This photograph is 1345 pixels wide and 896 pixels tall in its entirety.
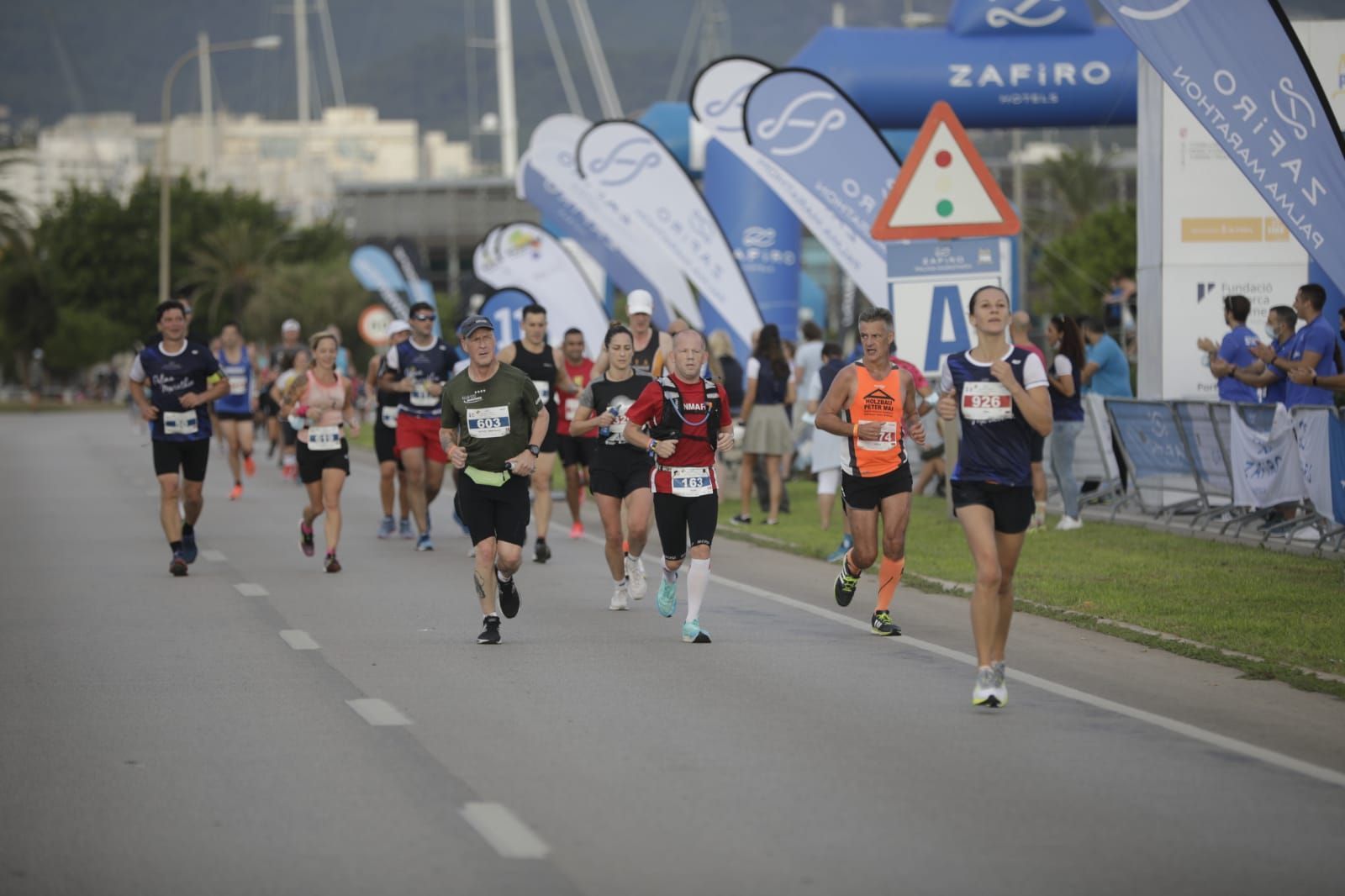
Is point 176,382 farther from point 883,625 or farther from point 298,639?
point 883,625

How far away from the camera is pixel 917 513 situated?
69.6 feet

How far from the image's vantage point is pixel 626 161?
29000 millimetres

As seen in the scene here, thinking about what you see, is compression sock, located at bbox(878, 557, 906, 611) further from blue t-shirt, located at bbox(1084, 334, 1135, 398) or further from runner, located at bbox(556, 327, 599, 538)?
blue t-shirt, located at bbox(1084, 334, 1135, 398)

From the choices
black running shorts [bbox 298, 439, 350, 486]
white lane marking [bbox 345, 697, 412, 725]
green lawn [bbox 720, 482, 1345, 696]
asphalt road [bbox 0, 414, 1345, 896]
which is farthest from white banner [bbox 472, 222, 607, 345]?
white lane marking [bbox 345, 697, 412, 725]

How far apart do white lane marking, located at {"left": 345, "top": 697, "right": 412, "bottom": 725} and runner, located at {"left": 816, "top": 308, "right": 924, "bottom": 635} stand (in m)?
3.46

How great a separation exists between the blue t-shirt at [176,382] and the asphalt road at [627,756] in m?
1.94

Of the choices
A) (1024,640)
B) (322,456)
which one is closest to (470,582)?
(322,456)

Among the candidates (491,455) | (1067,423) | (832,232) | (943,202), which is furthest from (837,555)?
(832,232)

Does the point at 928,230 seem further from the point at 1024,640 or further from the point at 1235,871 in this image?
the point at 1235,871

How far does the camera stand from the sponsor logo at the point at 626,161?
28719 millimetres

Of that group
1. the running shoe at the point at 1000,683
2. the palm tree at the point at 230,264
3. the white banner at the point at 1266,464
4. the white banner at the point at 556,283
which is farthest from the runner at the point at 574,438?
the palm tree at the point at 230,264

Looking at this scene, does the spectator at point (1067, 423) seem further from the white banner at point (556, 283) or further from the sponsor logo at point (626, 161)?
the white banner at point (556, 283)

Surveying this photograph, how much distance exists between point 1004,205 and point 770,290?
12818 mm

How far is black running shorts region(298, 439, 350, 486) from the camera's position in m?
16.0
